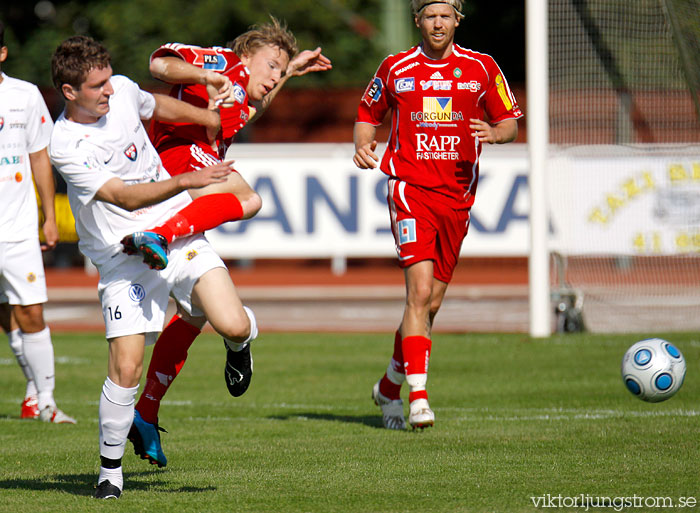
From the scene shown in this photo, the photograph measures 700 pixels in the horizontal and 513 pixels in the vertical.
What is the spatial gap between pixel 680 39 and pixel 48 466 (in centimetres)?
780

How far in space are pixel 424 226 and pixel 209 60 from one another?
1955mm

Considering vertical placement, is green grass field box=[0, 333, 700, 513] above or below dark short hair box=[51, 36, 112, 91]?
below

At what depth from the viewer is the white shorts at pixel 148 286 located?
210 inches

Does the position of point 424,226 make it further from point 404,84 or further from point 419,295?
point 404,84

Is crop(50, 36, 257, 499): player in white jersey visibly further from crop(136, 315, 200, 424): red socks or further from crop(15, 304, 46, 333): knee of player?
crop(15, 304, 46, 333): knee of player

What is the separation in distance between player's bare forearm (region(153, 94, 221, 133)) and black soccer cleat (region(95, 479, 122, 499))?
179 cm

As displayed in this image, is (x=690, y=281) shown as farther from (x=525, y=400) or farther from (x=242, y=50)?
(x=242, y=50)

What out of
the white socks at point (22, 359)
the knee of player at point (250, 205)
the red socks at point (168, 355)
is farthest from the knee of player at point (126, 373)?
the white socks at point (22, 359)

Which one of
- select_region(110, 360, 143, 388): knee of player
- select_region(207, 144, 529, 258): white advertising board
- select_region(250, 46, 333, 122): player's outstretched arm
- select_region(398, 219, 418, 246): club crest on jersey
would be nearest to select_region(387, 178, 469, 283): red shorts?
select_region(398, 219, 418, 246): club crest on jersey

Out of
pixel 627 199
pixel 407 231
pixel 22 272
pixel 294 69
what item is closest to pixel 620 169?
pixel 627 199

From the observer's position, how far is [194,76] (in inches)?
234

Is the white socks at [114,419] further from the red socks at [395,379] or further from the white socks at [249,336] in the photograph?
the red socks at [395,379]

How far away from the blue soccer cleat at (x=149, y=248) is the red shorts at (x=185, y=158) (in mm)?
1211

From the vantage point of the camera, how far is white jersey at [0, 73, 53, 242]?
7.77 metres
